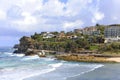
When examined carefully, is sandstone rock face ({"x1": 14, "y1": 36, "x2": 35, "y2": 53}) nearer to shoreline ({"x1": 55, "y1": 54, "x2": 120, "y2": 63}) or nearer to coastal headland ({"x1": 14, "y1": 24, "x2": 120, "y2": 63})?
coastal headland ({"x1": 14, "y1": 24, "x2": 120, "y2": 63})

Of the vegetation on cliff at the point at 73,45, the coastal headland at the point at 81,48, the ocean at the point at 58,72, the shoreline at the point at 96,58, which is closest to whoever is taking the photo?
the ocean at the point at 58,72

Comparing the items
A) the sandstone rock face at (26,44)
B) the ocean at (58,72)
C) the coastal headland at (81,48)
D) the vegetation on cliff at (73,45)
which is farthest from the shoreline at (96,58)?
the sandstone rock face at (26,44)

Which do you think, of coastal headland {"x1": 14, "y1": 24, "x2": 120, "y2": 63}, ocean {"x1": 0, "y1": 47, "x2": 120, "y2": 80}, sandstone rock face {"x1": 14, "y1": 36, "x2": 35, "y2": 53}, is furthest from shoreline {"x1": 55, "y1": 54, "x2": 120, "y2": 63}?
sandstone rock face {"x1": 14, "y1": 36, "x2": 35, "y2": 53}

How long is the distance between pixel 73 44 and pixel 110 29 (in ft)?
134

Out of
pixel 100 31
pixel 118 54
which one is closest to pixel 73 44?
pixel 118 54

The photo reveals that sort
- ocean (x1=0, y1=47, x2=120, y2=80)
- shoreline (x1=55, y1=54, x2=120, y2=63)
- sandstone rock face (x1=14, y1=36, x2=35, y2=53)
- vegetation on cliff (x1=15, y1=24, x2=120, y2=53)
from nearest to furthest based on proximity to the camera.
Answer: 1. ocean (x1=0, y1=47, x2=120, y2=80)
2. shoreline (x1=55, y1=54, x2=120, y2=63)
3. vegetation on cliff (x1=15, y1=24, x2=120, y2=53)
4. sandstone rock face (x1=14, y1=36, x2=35, y2=53)

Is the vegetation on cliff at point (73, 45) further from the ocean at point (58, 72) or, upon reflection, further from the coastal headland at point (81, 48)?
the ocean at point (58, 72)

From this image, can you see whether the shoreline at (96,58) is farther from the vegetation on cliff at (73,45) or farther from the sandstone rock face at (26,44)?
the sandstone rock face at (26,44)

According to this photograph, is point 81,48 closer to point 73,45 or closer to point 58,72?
point 73,45

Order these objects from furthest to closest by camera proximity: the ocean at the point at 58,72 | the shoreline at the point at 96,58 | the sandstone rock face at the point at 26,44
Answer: the sandstone rock face at the point at 26,44
the shoreline at the point at 96,58
the ocean at the point at 58,72

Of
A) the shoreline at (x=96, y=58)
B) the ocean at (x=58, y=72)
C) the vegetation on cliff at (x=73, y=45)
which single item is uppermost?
the vegetation on cliff at (x=73, y=45)

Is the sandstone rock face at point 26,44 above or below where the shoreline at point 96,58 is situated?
above

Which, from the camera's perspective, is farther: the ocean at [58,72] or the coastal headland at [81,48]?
the coastal headland at [81,48]

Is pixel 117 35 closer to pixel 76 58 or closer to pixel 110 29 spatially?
pixel 110 29
